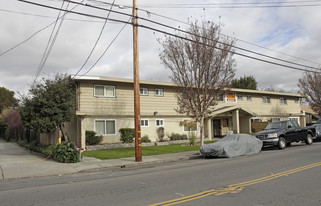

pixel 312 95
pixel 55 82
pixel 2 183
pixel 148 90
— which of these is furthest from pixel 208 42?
pixel 312 95

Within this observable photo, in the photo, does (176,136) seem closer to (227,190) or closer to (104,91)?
(104,91)

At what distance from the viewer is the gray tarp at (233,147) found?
13.7 m

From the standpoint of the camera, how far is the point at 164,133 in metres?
22.7

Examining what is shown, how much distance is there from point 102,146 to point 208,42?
10.2 meters

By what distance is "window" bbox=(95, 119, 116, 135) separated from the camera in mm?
19578

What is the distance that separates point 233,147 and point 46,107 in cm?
1061

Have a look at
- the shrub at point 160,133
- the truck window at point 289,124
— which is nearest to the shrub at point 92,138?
the shrub at point 160,133

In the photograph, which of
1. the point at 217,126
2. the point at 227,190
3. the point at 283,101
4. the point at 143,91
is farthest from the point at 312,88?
the point at 227,190

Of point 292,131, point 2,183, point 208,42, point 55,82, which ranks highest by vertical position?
point 208,42

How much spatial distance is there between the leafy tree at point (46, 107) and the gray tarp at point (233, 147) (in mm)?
8354

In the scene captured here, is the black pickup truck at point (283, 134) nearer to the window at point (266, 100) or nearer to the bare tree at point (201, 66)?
the bare tree at point (201, 66)

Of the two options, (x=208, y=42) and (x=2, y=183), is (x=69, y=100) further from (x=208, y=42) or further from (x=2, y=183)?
(x=208, y=42)

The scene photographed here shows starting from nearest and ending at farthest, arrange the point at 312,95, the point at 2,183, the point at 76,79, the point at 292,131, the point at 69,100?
the point at 2,183 → the point at 69,100 → the point at 292,131 → the point at 76,79 → the point at 312,95

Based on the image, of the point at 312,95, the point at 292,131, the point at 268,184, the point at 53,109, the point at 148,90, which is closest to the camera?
the point at 268,184
